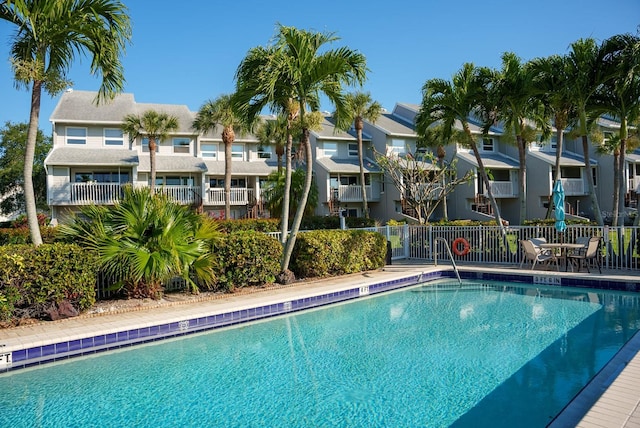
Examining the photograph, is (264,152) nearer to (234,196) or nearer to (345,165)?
(234,196)

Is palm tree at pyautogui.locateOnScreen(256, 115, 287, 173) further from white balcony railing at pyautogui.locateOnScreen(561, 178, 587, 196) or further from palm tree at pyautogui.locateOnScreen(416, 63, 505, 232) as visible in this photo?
white balcony railing at pyautogui.locateOnScreen(561, 178, 587, 196)

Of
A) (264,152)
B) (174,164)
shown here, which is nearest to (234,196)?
(174,164)

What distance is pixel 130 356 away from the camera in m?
7.70

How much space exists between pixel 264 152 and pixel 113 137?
10.4 m

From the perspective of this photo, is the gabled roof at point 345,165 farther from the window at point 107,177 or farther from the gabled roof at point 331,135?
the window at point 107,177

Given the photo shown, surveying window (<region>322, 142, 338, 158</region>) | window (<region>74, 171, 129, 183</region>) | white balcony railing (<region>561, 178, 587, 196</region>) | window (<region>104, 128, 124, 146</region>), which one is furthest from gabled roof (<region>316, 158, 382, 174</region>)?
white balcony railing (<region>561, 178, 587, 196</region>)

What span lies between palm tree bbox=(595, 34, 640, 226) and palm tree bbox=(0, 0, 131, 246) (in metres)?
15.0

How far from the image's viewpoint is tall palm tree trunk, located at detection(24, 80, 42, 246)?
981 centimetres

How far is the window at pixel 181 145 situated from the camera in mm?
31369

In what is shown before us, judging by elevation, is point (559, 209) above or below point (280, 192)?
below

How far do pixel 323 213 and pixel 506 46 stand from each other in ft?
56.5

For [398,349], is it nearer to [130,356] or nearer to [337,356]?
[337,356]

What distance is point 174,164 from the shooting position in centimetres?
2955

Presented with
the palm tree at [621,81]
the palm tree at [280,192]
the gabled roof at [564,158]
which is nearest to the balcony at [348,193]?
the palm tree at [280,192]
